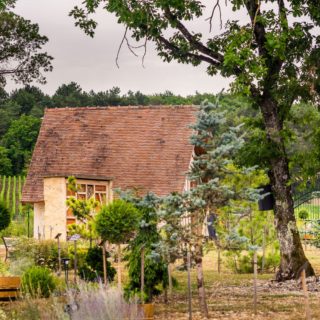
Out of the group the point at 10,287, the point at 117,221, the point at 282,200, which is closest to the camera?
the point at 117,221

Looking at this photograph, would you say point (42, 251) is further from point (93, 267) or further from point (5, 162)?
point (5, 162)

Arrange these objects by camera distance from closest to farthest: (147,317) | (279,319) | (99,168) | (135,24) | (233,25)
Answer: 1. (147,317)
2. (279,319)
3. (135,24)
4. (233,25)
5. (99,168)

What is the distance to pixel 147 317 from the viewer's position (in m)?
13.3

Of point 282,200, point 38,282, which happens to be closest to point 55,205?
point 282,200

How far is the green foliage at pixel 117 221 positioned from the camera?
15.4m

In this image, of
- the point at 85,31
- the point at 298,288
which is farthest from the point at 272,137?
the point at 85,31

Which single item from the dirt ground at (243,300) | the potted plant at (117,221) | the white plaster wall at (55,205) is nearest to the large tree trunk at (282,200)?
the dirt ground at (243,300)

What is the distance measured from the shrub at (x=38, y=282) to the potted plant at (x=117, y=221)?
3.95 feet

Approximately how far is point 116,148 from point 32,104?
3363 cm

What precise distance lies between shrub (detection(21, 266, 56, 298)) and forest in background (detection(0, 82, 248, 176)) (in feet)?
142

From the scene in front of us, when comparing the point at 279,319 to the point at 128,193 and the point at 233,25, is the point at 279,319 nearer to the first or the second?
the point at 128,193

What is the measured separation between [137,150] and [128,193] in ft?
74.8

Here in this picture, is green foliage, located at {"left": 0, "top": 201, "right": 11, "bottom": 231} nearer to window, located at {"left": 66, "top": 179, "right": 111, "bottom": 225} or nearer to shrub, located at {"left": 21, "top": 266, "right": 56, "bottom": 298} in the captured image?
shrub, located at {"left": 21, "top": 266, "right": 56, "bottom": 298}

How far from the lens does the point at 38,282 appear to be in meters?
15.2
